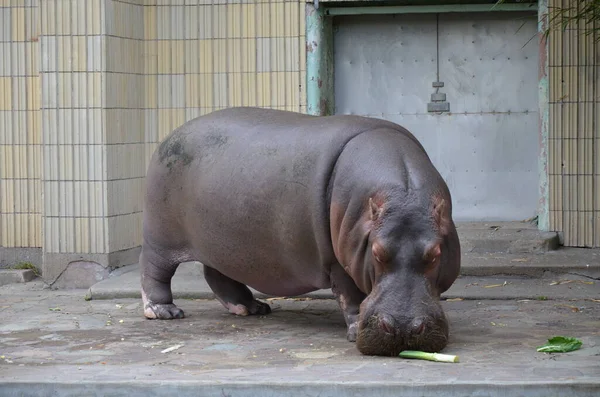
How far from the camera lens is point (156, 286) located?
7551 mm

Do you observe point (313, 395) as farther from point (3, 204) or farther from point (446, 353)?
point (3, 204)

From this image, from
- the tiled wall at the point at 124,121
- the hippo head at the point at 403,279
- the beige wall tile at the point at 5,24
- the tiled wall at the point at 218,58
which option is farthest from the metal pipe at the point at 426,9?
the hippo head at the point at 403,279

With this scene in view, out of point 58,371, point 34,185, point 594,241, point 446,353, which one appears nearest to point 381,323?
point 446,353

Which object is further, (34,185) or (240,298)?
(34,185)

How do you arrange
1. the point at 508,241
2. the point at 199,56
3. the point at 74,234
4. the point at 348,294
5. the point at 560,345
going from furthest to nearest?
1. the point at 199,56
2. the point at 74,234
3. the point at 508,241
4. the point at 348,294
5. the point at 560,345

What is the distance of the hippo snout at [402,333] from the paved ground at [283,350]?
0.08 metres

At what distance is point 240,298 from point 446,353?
6.67 ft

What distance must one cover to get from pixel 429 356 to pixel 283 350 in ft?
3.04

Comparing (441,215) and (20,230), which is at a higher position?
(441,215)

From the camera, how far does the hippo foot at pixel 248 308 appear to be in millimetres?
7598

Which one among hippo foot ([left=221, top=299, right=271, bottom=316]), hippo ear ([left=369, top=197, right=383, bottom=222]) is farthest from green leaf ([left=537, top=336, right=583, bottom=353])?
hippo foot ([left=221, top=299, right=271, bottom=316])

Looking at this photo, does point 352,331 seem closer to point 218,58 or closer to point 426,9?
point 218,58

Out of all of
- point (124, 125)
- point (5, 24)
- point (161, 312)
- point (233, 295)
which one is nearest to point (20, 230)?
A: point (124, 125)

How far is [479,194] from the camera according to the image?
9672mm
